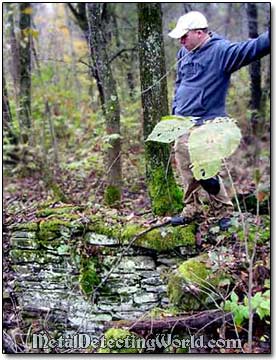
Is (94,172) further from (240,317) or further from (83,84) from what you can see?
(240,317)

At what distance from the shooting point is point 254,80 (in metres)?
6.52

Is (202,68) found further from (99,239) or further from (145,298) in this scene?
(145,298)

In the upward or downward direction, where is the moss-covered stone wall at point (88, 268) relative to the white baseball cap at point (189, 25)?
downward

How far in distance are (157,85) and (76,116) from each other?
411cm

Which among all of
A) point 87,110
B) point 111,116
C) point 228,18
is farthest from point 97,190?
point 228,18

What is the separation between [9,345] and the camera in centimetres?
299

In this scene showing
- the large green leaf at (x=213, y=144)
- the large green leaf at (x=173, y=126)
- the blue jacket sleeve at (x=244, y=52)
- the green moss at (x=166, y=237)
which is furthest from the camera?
the green moss at (x=166, y=237)

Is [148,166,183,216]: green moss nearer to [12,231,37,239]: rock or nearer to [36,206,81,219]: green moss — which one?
[36,206,81,219]: green moss

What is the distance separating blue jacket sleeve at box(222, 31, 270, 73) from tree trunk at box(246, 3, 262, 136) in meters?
3.05

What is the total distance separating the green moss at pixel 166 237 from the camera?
11.6 feet

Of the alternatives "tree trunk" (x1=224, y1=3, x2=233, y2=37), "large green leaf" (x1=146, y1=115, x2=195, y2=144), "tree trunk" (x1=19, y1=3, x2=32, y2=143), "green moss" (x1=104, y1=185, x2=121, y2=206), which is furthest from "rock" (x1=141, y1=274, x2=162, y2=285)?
"tree trunk" (x1=224, y1=3, x2=233, y2=37)

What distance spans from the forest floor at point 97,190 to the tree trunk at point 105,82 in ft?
1.12

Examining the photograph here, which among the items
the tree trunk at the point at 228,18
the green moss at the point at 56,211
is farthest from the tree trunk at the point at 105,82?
the tree trunk at the point at 228,18

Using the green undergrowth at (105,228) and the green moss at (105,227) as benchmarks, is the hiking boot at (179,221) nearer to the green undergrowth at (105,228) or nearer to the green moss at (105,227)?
the green undergrowth at (105,228)
